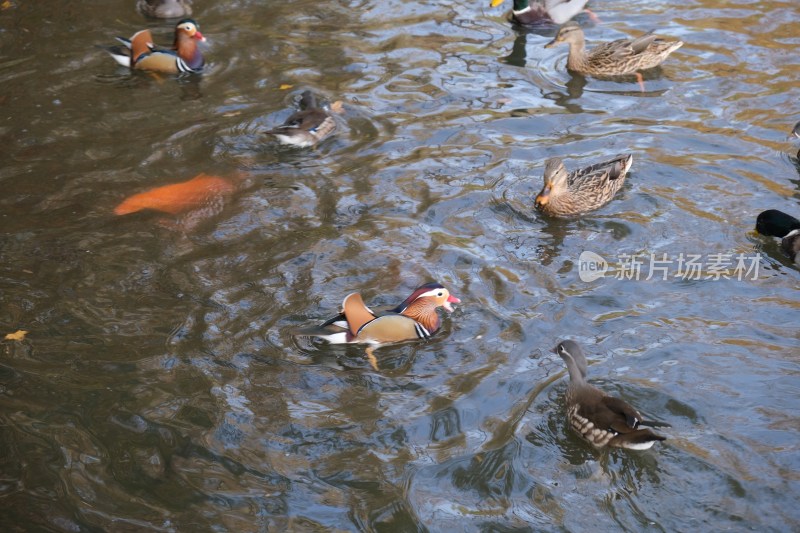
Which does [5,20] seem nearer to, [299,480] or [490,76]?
[490,76]

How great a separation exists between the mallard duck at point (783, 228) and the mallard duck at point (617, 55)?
336 centimetres

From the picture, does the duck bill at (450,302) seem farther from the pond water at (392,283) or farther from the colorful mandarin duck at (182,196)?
the colorful mandarin duck at (182,196)

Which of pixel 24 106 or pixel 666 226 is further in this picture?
pixel 24 106

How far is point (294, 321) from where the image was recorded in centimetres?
685

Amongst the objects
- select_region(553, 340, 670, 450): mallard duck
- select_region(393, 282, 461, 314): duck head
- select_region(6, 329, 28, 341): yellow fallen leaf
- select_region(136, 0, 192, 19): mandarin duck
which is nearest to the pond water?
select_region(6, 329, 28, 341): yellow fallen leaf

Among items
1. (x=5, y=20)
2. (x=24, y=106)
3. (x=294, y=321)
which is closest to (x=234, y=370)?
(x=294, y=321)

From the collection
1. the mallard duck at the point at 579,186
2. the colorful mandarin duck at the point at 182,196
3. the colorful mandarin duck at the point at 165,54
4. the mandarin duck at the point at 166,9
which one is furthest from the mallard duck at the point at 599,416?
the mandarin duck at the point at 166,9

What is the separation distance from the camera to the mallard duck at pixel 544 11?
12.4 meters

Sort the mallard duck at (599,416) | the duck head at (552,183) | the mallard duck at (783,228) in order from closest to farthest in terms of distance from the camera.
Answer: the mallard duck at (599,416) < the mallard duck at (783,228) < the duck head at (552,183)

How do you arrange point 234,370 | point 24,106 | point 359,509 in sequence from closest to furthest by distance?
point 359,509 → point 234,370 → point 24,106

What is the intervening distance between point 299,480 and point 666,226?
168 inches

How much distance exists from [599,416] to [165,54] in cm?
785

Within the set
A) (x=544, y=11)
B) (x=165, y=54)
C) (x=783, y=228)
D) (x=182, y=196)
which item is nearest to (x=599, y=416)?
(x=783, y=228)

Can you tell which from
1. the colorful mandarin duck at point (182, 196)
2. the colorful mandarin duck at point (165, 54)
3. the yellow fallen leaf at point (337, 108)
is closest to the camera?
the colorful mandarin duck at point (182, 196)
